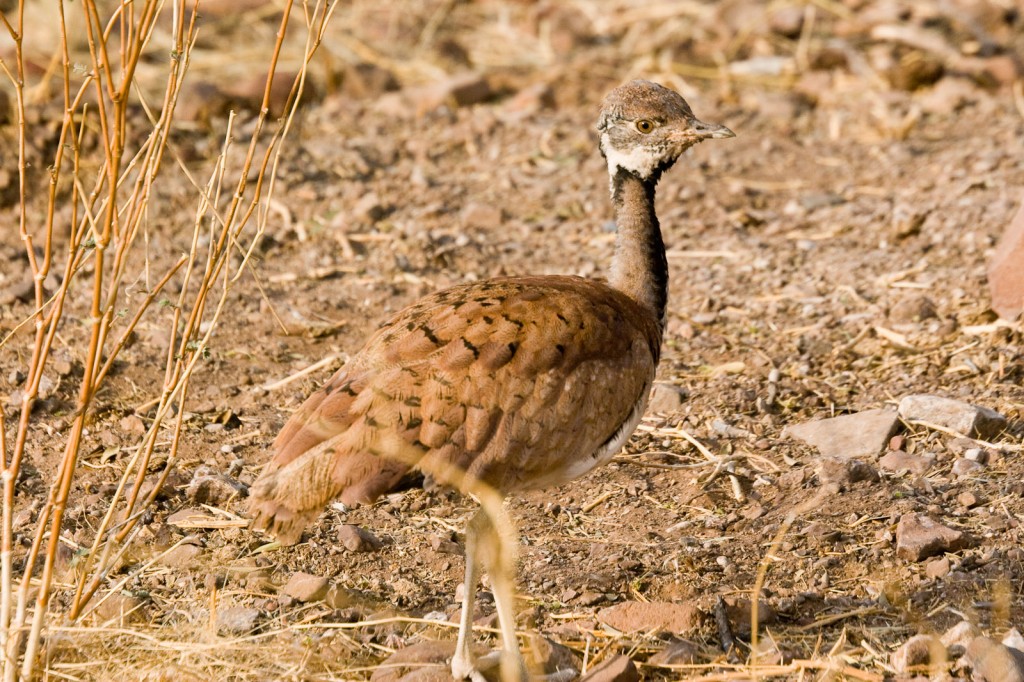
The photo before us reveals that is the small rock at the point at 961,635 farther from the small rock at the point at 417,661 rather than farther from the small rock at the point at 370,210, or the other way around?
the small rock at the point at 370,210

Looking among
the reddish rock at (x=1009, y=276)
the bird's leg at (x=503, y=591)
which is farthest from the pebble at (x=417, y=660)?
the reddish rock at (x=1009, y=276)

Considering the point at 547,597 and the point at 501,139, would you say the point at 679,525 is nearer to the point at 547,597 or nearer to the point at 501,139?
the point at 547,597

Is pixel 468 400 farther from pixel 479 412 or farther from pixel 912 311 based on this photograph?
pixel 912 311

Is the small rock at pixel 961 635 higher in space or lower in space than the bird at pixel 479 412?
lower

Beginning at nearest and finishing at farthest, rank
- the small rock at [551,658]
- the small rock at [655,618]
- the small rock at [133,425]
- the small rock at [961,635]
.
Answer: the small rock at [961,635], the small rock at [551,658], the small rock at [655,618], the small rock at [133,425]

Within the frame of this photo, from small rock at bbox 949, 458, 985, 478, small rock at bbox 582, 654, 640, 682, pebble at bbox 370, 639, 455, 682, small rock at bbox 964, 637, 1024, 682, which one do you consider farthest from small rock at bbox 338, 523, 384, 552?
small rock at bbox 949, 458, 985, 478

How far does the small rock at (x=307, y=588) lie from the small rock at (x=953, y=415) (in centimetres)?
238

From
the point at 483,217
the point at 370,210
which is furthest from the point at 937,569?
the point at 370,210

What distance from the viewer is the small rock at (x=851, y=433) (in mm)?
4871

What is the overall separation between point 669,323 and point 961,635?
273 cm

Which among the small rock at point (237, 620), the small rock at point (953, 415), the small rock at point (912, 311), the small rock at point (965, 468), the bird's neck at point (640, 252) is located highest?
the bird's neck at point (640, 252)

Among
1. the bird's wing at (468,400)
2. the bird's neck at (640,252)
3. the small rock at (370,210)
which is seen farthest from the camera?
the small rock at (370,210)

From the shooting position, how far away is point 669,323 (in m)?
6.10

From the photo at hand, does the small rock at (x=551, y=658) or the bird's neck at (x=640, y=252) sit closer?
the small rock at (x=551, y=658)
